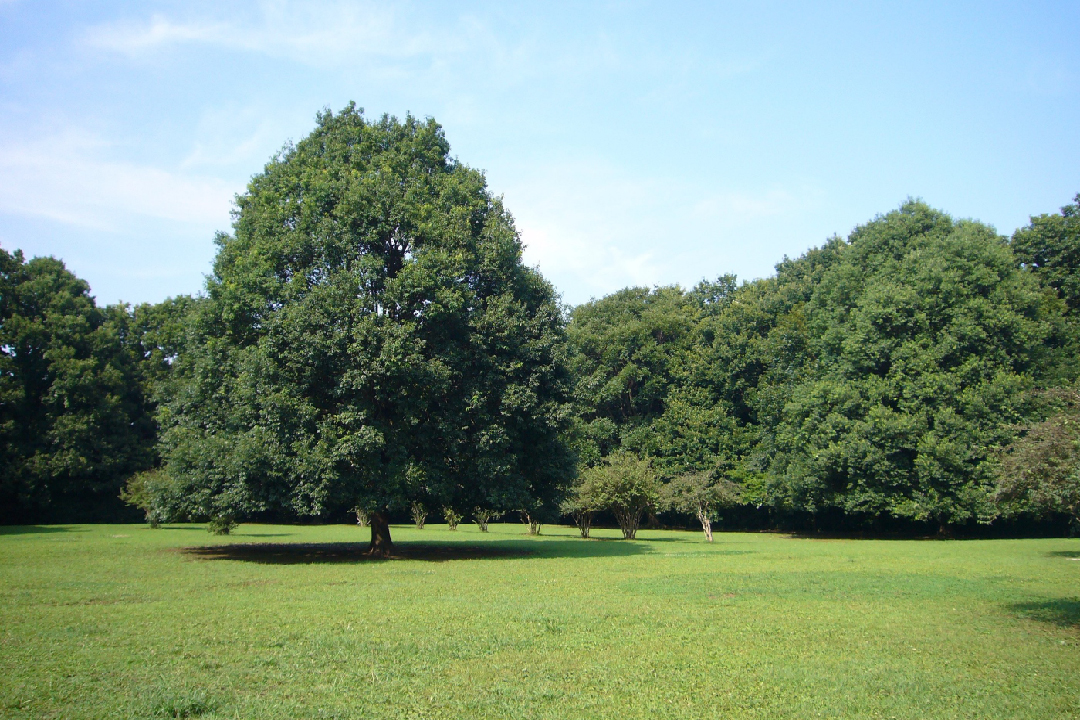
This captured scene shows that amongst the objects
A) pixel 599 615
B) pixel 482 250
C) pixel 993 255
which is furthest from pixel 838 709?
pixel 993 255

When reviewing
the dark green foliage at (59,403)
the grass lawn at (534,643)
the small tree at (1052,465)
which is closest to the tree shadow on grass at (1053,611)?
the grass lawn at (534,643)

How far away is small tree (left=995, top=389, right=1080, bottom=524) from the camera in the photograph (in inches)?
428

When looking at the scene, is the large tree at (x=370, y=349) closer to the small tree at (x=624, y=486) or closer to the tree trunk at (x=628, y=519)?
the small tree at (x=624, y=486)

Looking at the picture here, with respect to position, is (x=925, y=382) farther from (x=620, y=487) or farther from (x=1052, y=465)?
(x=1052, y=465)

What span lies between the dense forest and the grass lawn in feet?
10.6

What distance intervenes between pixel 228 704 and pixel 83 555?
60.1ft

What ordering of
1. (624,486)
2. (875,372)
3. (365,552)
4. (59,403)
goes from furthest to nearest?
1. (59,403)
2. (875,372)
3. (624,486)
4. (365,552)

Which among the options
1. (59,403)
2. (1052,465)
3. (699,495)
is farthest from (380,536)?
(59,403)

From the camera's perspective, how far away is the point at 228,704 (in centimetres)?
685

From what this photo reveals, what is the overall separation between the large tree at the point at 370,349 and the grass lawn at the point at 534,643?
3712 mm

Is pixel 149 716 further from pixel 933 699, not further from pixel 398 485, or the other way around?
pixel 398 485

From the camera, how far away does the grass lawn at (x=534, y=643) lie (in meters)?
7.05

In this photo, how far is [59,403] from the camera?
44906 mm

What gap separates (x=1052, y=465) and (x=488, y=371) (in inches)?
619
